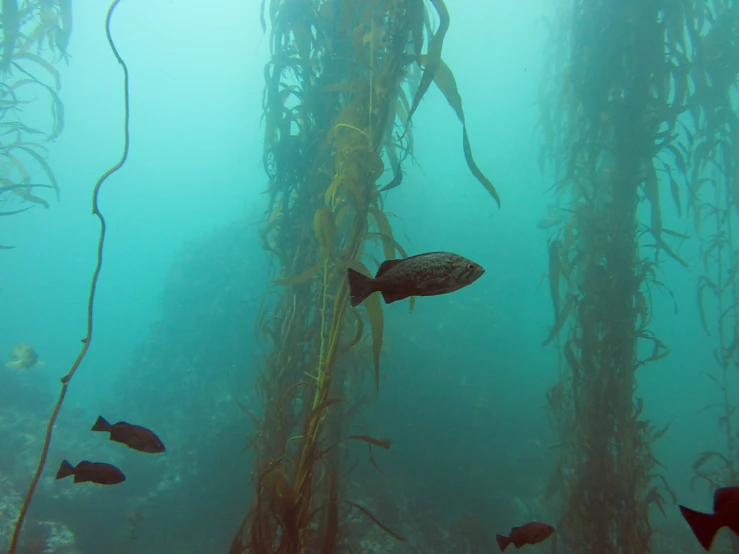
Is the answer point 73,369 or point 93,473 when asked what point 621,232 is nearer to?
point 73,369

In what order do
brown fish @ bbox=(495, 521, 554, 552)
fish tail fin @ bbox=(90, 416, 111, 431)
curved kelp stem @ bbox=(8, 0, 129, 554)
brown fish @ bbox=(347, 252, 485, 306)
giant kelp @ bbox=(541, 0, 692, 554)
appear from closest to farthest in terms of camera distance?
brown fish @ bbox=(347, 252, 485, 306) → curved kelp stem @ bbox=(8, 0, 129, 554) → fish tail fin @ bbox=(90, 416, 111, 431) → brown fish @ bbox=(495, 521, 554, 552) → giant kelp @ bbox=(541, 0, 692, 554)

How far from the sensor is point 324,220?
257 cm

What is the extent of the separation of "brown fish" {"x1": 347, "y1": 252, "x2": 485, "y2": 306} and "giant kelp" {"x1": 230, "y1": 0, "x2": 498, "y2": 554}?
2.01 ft

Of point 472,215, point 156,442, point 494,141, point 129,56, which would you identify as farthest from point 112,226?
point 156,442

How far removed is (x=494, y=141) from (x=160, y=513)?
232ft

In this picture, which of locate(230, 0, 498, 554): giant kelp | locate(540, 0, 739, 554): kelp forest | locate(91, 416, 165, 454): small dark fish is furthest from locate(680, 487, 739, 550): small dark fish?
locate(91, 416, 165, 454): small dark fish

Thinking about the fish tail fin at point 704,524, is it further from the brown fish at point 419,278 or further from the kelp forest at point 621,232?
the kelp forest at point 621,232

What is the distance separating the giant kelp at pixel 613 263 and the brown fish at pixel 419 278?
307 centimetres

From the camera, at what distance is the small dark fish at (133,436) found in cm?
248

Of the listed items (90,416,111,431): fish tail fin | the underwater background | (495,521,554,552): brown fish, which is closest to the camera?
(90,416,111,431): fish tail fin

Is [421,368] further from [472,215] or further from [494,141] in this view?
[494,141]

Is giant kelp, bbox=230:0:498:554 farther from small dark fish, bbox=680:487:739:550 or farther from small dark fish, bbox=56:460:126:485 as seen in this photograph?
small dark fish, bbox=680:487:739:550

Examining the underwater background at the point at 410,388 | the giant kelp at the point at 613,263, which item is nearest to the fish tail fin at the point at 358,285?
the underwater background at the point at 410,388

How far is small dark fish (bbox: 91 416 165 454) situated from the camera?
97.6 inches
